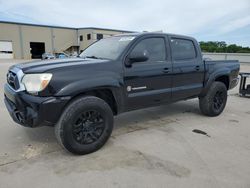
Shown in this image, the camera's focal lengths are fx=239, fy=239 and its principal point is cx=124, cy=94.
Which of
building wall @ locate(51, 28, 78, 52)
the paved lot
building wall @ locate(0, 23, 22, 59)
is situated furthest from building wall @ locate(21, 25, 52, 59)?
the paved lot

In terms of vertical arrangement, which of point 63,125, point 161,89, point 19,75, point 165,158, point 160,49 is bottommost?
point 165,158

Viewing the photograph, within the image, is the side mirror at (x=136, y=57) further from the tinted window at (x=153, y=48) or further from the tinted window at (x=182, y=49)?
the tinted window at (x=182, y=49)

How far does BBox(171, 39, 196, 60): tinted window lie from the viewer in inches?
186

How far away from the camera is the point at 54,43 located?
52.2 m

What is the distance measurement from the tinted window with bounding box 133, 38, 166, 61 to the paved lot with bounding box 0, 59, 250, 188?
1.38 metres

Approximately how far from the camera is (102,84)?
347 cm

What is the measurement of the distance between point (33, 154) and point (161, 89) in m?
2.41

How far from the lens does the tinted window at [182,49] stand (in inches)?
186

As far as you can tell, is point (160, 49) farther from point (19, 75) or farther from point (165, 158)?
point (19, 75)

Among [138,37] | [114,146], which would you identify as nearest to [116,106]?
[114,146]

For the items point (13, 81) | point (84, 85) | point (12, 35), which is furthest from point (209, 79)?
point (12, 35)

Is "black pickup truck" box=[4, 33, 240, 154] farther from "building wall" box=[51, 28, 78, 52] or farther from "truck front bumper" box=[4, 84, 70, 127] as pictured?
"building wall" box=[51, 28, 78, 52]

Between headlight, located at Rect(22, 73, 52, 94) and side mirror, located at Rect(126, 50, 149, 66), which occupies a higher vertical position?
side mirror, located at Rect(126, 50, 149, 66)

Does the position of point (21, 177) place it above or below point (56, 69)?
below
